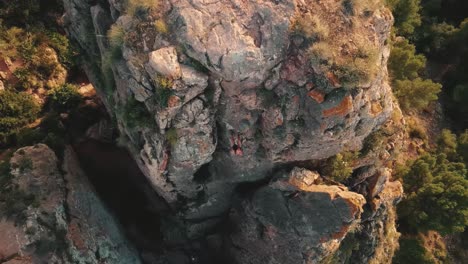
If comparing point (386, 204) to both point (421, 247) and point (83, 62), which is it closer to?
point (421, 247)

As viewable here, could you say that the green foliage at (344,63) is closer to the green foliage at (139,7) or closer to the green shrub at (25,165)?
the green foliage at (139,7)

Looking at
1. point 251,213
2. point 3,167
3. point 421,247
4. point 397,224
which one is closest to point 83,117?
point 3,167

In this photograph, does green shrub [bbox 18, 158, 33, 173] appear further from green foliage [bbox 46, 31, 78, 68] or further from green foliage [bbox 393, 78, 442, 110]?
green foliage [bbox 393, 78, 442, 110]

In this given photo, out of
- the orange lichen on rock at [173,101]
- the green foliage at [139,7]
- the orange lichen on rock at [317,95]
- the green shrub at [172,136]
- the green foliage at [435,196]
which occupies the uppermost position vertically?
the green foliage at [139,7]

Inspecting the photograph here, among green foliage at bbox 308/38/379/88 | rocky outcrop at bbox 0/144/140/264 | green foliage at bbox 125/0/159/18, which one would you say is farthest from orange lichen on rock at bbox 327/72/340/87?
rocky outcrop at bbox 0/144/140/264

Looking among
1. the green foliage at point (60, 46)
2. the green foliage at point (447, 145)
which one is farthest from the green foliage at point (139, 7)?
the green foliage at point (447, 145)
